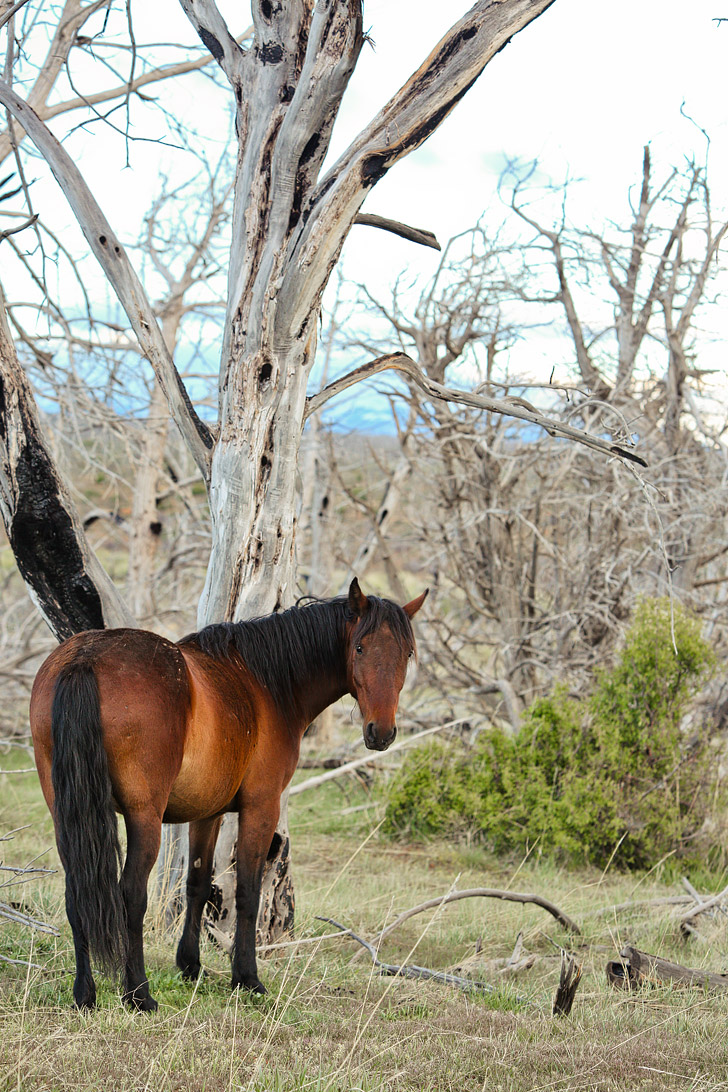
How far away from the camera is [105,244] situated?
15.3 feet

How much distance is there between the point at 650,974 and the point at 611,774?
10.7 feet

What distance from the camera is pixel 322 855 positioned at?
7.28 metres

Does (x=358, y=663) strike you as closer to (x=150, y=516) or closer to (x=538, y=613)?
(x=538, y=613)

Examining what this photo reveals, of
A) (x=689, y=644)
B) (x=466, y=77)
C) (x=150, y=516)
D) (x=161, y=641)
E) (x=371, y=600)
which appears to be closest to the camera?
(x=161, y=641)

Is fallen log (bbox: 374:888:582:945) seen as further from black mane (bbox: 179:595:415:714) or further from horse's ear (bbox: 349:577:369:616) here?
horse's ear (bbox: 349:577:369:616)

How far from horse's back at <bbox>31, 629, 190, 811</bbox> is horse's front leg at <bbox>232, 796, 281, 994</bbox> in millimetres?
560

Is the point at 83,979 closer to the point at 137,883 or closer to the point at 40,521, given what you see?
the point at 137,883

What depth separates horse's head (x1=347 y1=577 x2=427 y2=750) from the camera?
10.8 ft

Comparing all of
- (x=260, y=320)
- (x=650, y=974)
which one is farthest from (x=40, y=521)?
(x=650, y=974)

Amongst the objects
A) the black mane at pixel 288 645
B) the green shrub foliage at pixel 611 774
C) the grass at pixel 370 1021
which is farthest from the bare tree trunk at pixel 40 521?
the green shrub foliage at pixel 611 774

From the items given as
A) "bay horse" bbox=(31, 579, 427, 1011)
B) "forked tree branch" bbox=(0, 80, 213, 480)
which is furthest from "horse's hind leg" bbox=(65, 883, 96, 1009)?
"forked tree branch" bbox=(0, 80, 213, 480)

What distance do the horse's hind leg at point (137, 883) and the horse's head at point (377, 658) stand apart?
2.67ft

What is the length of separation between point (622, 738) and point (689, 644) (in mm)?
935

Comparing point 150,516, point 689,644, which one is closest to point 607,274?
point 689,644
